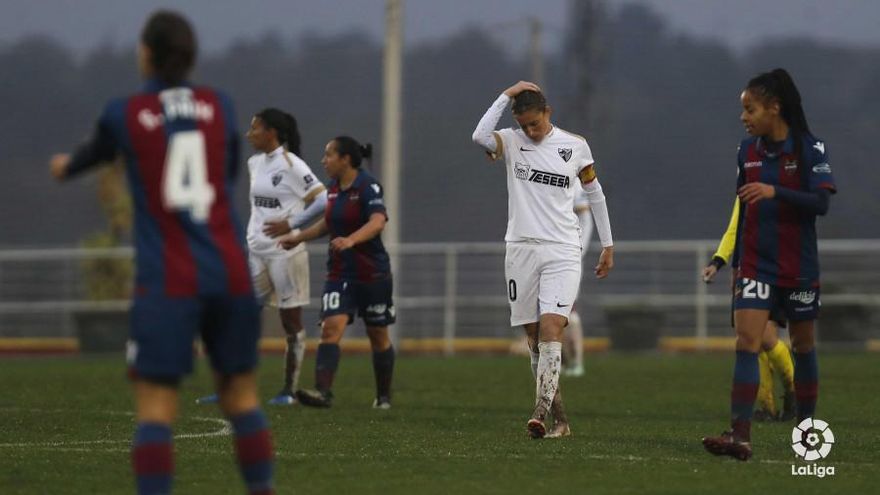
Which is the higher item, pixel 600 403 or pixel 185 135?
pixel 185 135

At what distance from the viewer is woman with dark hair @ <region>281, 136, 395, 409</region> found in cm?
1248

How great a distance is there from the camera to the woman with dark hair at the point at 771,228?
8516 mm

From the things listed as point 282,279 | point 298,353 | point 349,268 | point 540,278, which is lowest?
point 298,353

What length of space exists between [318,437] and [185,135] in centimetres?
422

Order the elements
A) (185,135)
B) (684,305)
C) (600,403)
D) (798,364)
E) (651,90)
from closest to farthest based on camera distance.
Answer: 1. (185,135)
2. (798,364)
3. (600,403)
4. (684,305)
5. (651,90)

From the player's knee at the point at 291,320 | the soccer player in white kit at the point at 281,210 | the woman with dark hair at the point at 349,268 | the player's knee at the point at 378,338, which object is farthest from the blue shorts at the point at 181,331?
the player's knee at the point at 291,320

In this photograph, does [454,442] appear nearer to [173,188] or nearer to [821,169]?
[821,169]

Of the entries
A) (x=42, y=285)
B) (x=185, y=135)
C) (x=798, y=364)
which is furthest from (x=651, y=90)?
(x=185, y=135)

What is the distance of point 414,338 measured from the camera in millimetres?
25719

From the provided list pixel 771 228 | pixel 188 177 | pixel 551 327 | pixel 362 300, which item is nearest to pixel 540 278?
pixel 551 327

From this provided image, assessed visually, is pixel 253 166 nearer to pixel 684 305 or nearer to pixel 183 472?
pixel 183 472

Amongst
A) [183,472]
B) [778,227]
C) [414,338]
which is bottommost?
[414,338]

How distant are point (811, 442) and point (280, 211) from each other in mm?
5487

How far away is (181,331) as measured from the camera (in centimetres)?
580
